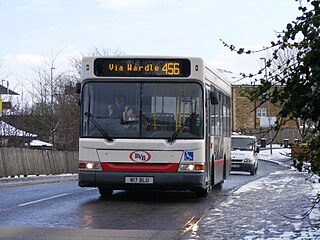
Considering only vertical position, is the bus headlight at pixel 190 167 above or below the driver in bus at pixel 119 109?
below

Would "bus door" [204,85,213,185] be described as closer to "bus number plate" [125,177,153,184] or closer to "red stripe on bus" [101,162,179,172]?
"red stripe on bus" [101,162,179,172]

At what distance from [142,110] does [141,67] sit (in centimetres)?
97

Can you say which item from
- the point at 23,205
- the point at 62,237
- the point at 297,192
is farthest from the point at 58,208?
the point at 297,192

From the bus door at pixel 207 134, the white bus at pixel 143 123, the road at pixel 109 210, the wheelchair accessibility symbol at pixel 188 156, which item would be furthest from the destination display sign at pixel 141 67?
the road at pixel 109 210

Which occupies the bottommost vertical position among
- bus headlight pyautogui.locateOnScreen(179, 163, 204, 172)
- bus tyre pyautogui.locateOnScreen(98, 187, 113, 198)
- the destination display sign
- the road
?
the road

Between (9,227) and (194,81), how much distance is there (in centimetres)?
533

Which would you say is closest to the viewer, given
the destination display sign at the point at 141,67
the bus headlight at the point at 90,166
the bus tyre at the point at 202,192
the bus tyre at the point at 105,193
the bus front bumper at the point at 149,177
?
the bus front bumper at the point at 149,177

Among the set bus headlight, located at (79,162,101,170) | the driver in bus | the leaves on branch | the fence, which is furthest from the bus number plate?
the fence

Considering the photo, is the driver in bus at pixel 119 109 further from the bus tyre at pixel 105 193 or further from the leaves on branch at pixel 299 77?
the leaves on branch at pixel 299 77

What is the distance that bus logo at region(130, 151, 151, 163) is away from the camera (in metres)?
13.7

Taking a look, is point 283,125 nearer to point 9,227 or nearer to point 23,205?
point 9,227

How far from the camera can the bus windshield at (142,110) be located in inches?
544

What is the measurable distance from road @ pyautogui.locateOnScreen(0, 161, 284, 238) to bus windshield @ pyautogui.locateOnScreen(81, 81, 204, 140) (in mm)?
1579

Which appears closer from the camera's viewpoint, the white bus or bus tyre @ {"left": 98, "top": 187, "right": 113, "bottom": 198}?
the white bus
